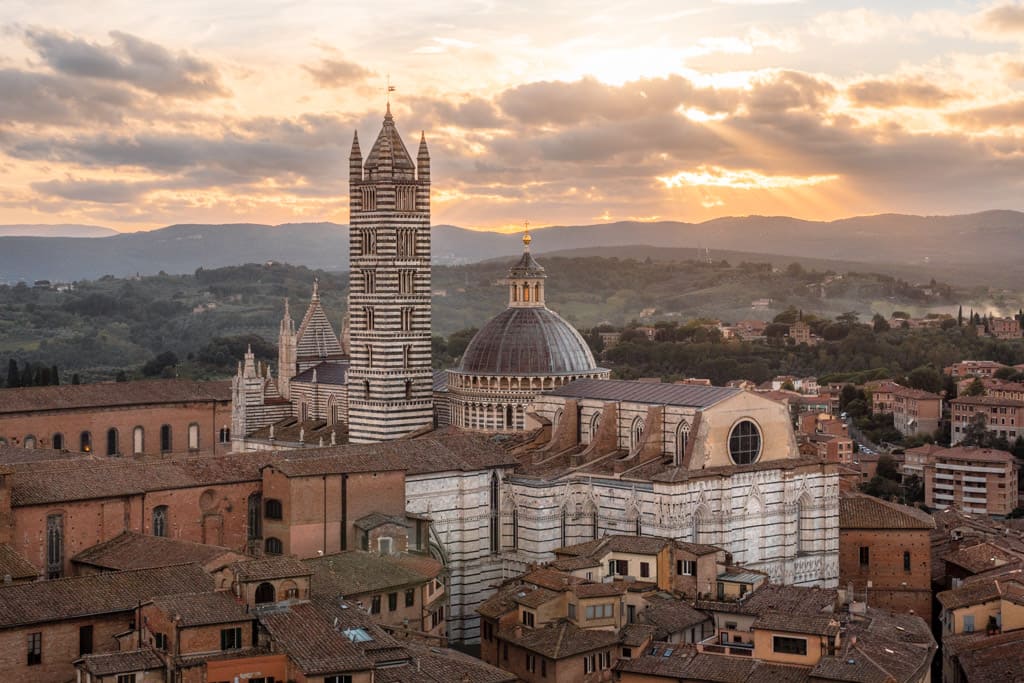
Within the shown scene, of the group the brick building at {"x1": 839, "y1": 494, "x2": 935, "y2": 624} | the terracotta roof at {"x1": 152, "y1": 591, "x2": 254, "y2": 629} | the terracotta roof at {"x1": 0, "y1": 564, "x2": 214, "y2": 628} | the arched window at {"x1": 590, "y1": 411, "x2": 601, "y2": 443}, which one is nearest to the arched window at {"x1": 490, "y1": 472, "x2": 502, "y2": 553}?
the arched window at {"x1": 590, "y1": 411, "x2": 601, "y2": 443}

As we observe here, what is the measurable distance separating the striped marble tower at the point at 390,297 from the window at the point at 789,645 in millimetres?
19356

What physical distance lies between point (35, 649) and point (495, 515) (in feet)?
51.0

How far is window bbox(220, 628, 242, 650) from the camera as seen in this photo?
2902 cm

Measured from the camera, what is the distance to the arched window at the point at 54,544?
35.2 meters

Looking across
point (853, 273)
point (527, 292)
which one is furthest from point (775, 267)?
point (527, 292)

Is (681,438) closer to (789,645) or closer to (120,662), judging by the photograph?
(789,645)

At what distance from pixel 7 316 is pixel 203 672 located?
120m

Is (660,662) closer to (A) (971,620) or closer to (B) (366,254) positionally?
(A) (971,620)

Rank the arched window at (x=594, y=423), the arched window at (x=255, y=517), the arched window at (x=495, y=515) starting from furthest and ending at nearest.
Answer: the arched window at (x=594, y=423) → the arched window at (x=495, y=515) → the arched window at (x=255, y=517)

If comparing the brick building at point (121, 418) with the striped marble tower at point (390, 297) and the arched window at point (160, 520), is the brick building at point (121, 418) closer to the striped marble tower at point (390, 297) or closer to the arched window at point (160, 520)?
the striped marble tower at point (390, 297)

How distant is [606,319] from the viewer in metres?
162

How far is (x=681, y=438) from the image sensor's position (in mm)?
41938

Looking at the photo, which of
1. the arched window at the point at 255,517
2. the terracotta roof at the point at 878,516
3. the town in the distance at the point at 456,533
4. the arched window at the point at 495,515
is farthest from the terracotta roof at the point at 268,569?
the terracotta roof at the point at 878,516

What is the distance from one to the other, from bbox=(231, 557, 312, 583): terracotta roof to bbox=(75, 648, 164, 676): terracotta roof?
2.69m
